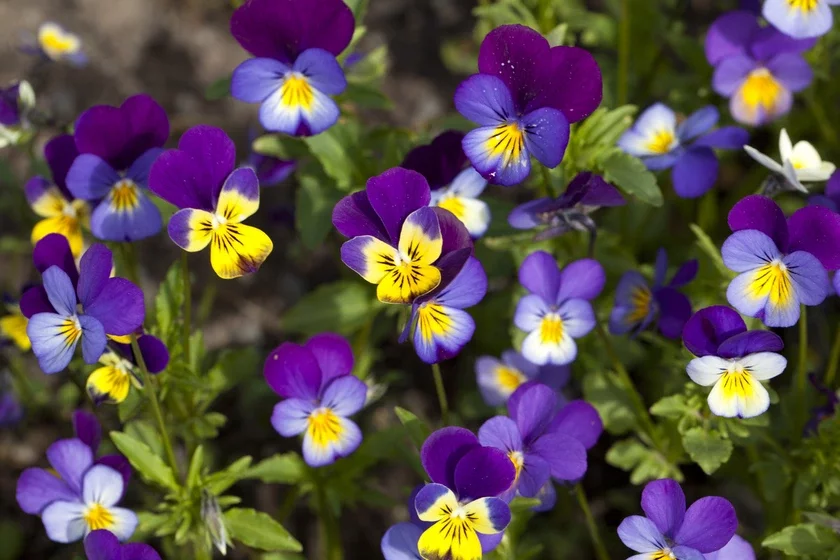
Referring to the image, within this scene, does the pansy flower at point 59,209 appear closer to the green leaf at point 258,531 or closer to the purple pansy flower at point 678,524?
the green leaf at point 258,531

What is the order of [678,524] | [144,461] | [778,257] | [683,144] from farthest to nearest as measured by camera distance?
[683,144], [144,461], [778,257], [678,524]

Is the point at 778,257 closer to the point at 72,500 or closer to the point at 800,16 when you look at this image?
the point at 800,16

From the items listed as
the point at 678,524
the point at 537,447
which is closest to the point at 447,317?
the point at 537,447

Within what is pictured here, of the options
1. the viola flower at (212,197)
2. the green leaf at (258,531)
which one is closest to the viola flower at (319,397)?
the green leaf at (258,531)

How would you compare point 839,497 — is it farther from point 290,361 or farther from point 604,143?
point 290,361

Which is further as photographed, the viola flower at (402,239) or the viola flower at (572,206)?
the viola flower at (572,206)
